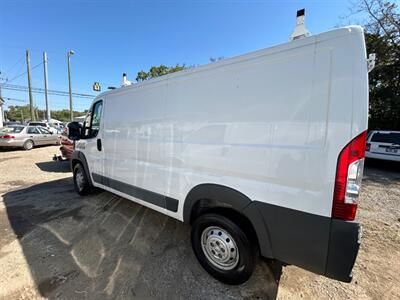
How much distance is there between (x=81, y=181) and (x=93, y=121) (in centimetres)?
155

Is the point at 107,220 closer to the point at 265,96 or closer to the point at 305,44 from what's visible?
the point at 265,96

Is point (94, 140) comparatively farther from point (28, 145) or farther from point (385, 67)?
point (385, 67)

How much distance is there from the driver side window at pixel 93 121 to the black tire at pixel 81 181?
0.92m

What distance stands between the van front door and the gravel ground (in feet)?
2.83

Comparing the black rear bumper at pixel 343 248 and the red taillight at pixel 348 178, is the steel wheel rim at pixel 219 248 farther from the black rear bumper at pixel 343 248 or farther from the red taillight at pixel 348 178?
the red taillight at pixel 348 178

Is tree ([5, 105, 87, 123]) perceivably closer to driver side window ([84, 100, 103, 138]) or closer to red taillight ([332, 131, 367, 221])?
driver side window ([84, 100, 103, 138])

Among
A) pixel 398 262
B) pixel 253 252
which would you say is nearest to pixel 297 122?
pixel 253 252

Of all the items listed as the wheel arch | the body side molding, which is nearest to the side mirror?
the body side molding

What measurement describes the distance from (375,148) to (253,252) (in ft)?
28.6

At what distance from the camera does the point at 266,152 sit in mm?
1988

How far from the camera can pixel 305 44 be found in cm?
179

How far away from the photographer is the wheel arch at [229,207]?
2.10m

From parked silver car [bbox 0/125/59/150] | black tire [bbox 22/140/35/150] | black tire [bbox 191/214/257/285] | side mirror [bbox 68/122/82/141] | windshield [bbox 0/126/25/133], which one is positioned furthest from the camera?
black tire [bbox 22/140/35/150]

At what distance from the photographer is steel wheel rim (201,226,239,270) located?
7.85 ft
